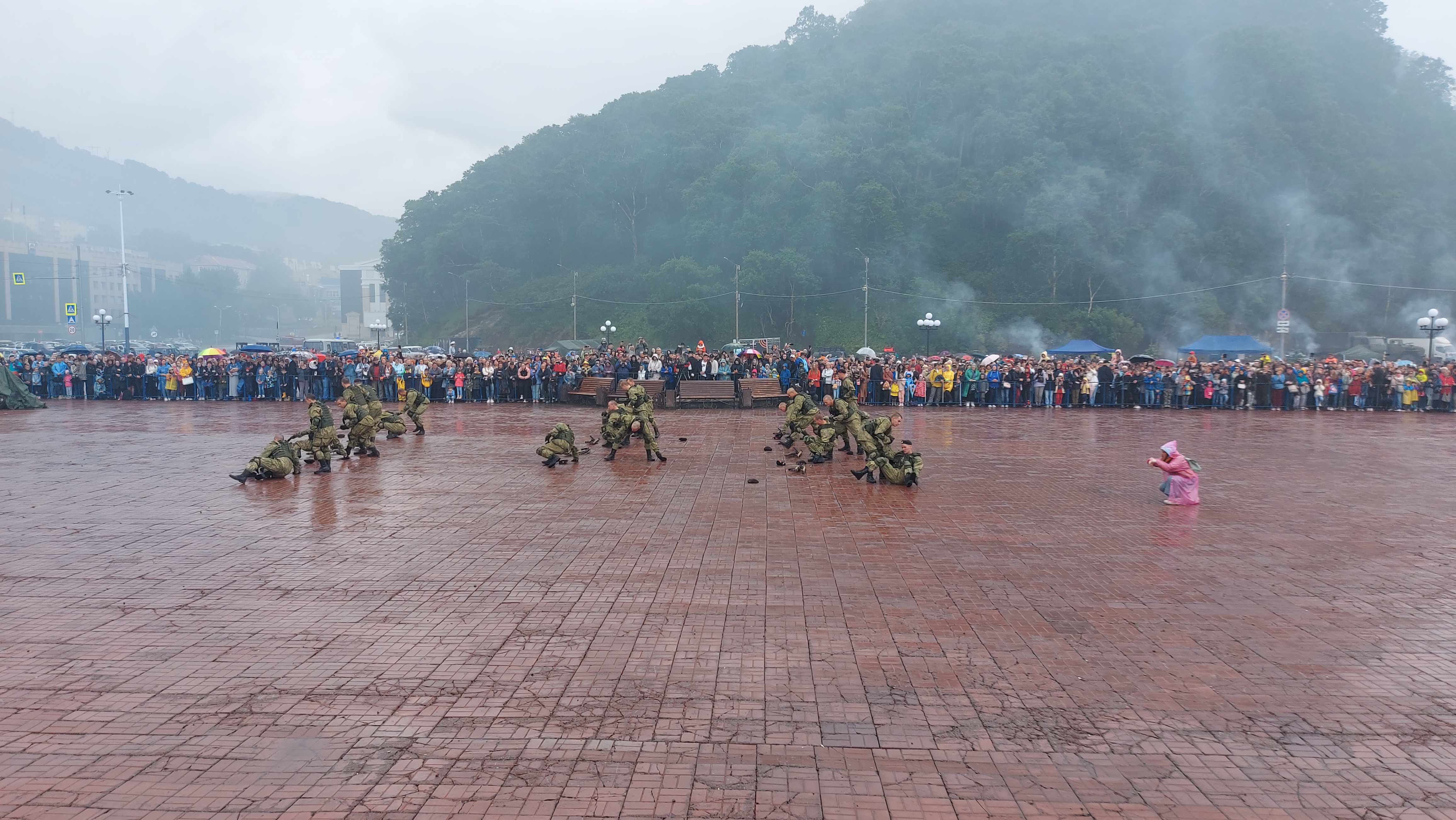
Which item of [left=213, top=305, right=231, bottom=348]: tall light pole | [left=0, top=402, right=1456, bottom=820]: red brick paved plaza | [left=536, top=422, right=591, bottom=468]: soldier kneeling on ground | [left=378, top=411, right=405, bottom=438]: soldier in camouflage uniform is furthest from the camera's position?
[left=213, top=305, right=231, bottom=348]: tall light pole

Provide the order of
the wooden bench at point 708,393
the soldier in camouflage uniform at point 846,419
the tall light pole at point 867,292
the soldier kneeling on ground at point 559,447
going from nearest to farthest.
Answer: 1. the soldier kneeling on ground at point 559,447
2. the soldier in camouflage uniform at point 846,419
3. the wooden bench at point 708,393
4. the tall light pole at point 867,292

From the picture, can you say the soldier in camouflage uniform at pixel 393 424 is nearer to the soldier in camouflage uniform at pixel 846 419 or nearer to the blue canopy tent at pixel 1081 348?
the soldier in camouflage uniform at pixel 846 419

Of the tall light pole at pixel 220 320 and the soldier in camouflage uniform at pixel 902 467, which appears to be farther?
the tall light pole at pixel 220 320

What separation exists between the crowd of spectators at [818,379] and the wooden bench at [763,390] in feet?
2.00

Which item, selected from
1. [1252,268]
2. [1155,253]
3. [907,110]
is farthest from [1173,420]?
[907,110]

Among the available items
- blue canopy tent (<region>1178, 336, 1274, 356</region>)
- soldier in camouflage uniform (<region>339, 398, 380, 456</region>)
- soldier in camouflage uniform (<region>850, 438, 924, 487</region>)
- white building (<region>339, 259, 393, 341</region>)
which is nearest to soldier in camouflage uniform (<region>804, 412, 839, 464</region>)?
soldier in camouflage uniform (<region>850, 438, 924, 487</region>)

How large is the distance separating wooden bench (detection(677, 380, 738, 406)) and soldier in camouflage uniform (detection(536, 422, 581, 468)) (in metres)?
12.6

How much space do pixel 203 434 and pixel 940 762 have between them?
18.1 meters

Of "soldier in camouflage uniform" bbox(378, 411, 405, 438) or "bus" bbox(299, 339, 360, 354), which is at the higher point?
"bus" bbox(299, 339, 360, 354)

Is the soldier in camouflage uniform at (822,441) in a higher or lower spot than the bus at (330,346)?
lower

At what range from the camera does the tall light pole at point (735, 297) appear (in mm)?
60625

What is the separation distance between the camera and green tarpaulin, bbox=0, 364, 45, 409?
25109mm

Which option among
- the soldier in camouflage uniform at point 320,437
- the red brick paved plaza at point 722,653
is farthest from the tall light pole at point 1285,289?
the soldier in camouflage uniform at point 320,437

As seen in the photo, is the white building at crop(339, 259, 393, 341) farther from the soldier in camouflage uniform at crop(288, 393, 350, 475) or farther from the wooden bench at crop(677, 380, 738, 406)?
the soldier in camouflage uniform at crop(288, 393, 350, 475)
